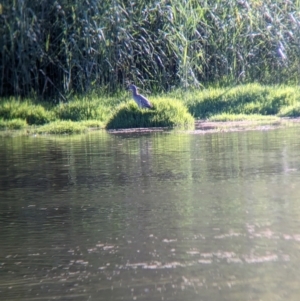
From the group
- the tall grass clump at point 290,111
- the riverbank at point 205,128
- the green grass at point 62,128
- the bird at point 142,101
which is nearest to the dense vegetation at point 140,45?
the green grass at point 62,128

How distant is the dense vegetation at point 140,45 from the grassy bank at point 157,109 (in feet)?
1.14

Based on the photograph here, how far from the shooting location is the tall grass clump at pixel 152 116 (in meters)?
14.4

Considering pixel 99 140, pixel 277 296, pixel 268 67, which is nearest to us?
pixel 277 296

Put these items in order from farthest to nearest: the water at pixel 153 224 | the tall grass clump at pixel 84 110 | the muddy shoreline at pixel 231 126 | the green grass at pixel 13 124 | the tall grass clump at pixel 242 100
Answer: the tall grass clump at pixel 84 110 → the tall grass clump at pixel 242 100 → the green grass at pixel 13 124 → the muddy shoreline at pixel 231 126 → the water at pixel 153 224

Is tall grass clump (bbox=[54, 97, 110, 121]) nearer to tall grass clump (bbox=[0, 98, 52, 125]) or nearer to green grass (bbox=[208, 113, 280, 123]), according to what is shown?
tall grass clump (bbox=[0, 98, 52, 125])

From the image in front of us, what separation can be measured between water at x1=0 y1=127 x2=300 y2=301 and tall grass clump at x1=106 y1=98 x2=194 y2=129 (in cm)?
351

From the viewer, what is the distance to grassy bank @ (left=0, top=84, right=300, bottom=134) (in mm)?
14523

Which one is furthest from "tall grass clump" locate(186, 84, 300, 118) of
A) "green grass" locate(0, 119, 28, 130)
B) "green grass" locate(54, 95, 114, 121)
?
"green grass" locate(0, 119, 28, 130)

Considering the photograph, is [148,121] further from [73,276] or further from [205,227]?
[73,276]

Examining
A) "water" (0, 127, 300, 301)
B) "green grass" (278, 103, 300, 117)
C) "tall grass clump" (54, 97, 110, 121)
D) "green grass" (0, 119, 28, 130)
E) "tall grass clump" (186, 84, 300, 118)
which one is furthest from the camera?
"tall grass clump" (54, 97, 110, 121)

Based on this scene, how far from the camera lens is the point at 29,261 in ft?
17.5

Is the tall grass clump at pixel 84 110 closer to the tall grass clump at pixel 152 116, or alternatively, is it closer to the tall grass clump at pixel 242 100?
the tall grass clump at pixel 152 116

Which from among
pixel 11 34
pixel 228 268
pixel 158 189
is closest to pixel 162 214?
pixel 158 189

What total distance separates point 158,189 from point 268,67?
422 inches
